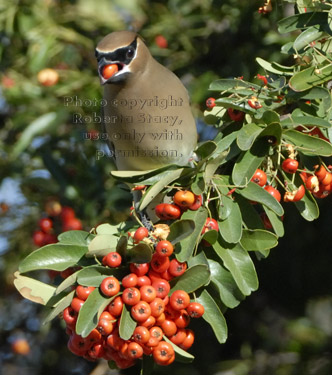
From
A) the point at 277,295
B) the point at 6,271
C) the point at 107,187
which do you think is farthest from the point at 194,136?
the point at 6,271

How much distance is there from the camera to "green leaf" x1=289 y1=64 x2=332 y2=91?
2.34m

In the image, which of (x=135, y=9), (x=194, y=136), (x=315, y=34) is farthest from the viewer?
(x=135, y=9)

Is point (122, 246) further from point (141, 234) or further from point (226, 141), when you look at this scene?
point (226, 141)

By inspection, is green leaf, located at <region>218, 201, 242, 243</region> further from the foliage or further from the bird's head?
the bird's head

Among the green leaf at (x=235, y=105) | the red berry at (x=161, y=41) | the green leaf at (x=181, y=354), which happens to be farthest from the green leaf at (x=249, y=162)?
the red berry at (x=161, y=41)

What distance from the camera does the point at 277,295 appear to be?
11.7ft

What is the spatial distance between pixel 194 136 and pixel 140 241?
1359 mm

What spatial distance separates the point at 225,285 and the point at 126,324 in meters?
0.34

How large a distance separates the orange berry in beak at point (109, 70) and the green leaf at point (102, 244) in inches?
44.5

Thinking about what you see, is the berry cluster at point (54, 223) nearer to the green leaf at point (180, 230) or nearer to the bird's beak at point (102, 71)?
the bird's beak at point (102, 71)

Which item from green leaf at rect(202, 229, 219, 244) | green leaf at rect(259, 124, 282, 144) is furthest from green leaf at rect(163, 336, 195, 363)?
green leaf at rect(259, 124, 282, 144)

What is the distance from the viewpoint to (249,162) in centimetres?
Answer: 229

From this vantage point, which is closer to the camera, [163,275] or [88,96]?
[163,275]

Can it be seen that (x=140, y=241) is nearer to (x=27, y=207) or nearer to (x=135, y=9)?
(x=27, y=207)
